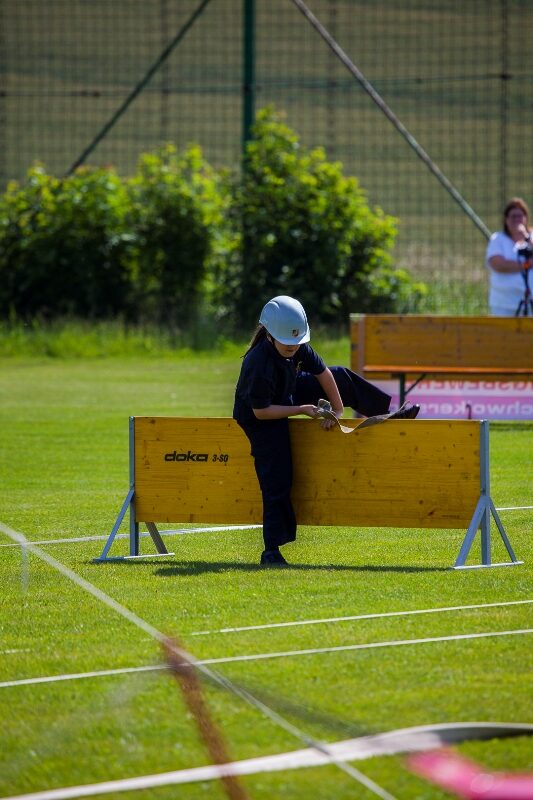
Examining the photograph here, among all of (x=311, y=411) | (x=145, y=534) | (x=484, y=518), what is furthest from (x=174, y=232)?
(x=484, y=518)

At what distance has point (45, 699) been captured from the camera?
6082 millimetres

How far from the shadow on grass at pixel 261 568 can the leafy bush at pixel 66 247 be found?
18400 millimetres

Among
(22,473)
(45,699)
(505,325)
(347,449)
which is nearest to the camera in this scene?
(45,699)

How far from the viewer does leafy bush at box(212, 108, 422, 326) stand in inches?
1034

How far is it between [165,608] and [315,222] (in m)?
19.0

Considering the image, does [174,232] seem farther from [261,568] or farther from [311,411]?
[261,568]

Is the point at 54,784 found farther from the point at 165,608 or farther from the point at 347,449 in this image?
the point at 347,449

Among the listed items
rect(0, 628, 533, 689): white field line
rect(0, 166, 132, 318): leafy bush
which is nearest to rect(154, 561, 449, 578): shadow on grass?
rect(0, 628, 533, 689): white field line

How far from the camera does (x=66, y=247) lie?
27.1 meters

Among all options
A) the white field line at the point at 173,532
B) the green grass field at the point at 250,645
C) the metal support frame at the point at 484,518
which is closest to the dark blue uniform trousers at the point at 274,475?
the green grass field at the point at 250,645

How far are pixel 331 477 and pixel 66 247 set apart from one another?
18708 millimetres

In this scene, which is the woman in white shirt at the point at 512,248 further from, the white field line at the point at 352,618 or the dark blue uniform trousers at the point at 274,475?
the white field line at the point at 352,618

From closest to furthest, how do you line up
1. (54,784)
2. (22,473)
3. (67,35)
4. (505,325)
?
(54,784)
(22,473)
(505,325)
(67,35)

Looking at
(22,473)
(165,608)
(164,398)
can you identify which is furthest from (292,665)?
(164,398)
